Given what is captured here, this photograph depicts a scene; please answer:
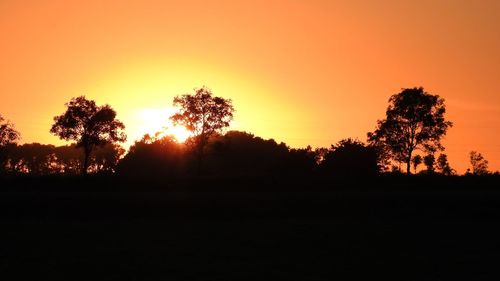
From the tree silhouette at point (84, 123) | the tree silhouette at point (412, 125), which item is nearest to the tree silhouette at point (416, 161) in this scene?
the tree silhouette at point (412, 125)

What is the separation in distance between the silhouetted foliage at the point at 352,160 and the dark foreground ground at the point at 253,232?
24.5 metres

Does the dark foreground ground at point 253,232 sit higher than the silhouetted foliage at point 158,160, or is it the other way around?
the silhouetted foliage at point 158,160

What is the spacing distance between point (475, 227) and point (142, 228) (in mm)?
21386

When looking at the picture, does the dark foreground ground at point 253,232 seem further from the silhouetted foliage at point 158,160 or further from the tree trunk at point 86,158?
Answer: the silhouetted foliage at point 158,160

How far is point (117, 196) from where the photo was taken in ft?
163

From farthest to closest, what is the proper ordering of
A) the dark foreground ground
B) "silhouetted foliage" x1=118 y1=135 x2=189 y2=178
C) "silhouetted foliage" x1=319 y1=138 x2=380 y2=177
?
"silhouetted foliage" x1=118 y1=135 x2=189 y2=178, "silhouetted foliage" x1=319 y1=138 x2=380 y2=177, the dark foreground ground

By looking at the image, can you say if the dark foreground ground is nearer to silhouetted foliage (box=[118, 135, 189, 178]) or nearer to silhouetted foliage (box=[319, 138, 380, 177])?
silhouetted foliage (box=[319, 138, 380, 177])

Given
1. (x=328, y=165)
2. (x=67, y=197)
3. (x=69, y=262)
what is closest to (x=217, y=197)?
(x=67, y=197)

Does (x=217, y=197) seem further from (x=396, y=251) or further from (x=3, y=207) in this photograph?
(x=396, y=251)

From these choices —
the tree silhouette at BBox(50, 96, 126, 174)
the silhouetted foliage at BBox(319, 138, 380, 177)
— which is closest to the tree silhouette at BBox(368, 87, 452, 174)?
the silhouetted foliage at BBox(319, 138, 380, 177)

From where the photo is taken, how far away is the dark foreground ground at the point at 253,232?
24.8 m

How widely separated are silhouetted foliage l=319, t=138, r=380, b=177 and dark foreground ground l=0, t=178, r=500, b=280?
2449 cm

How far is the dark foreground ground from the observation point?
81.3 feet

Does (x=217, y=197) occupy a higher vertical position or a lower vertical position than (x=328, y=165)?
lower
